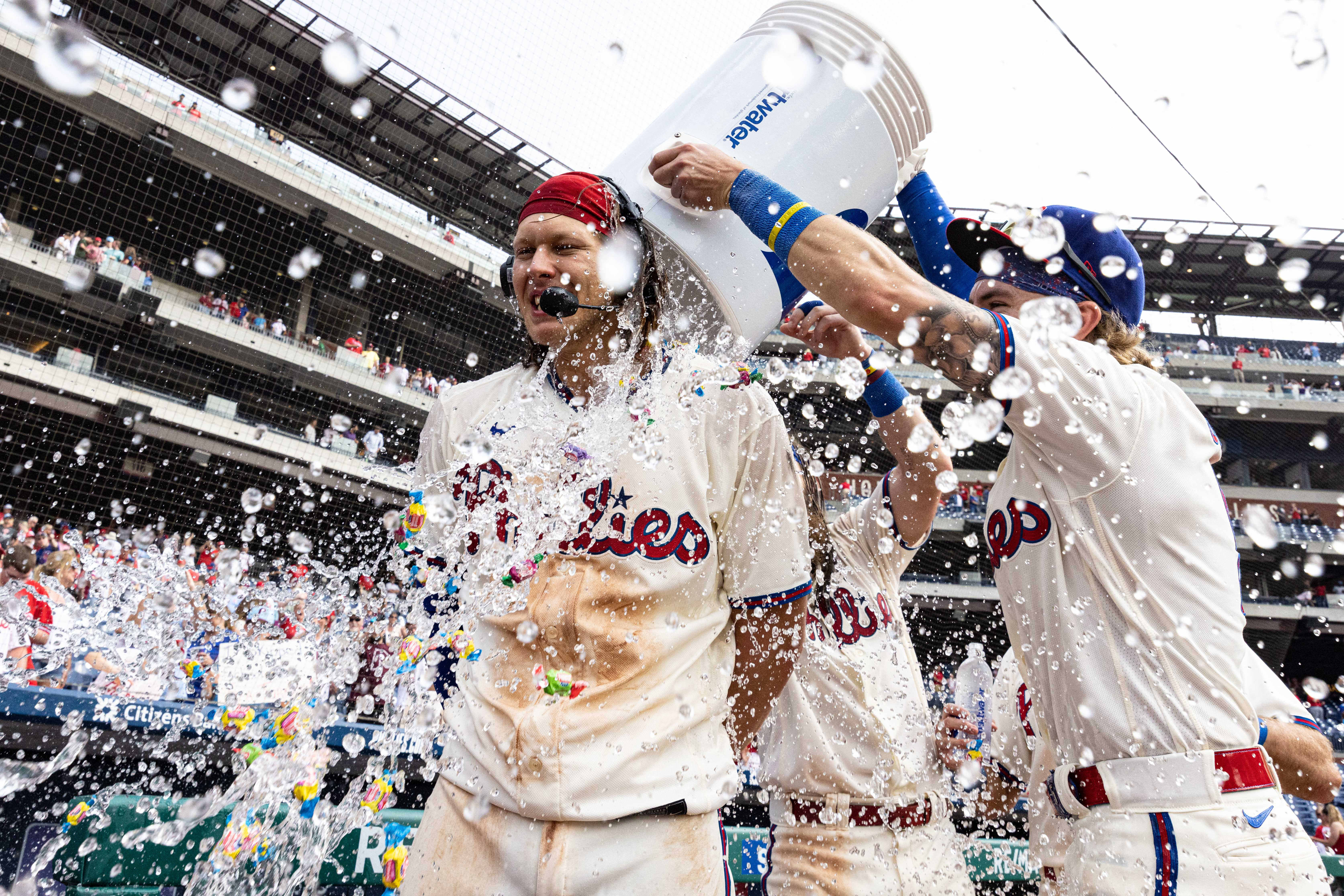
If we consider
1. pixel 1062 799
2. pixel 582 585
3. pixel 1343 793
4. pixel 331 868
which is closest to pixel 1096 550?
pixel 1062 799

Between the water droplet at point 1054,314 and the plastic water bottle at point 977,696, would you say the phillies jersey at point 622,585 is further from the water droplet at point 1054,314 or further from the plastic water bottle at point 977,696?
the plastic water bottle at point 977,696

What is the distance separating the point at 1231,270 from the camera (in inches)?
919

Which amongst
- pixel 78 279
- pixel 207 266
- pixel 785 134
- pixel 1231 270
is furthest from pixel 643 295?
pixel 1231 270

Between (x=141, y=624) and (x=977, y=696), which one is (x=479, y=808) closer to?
(x=977, y=696)

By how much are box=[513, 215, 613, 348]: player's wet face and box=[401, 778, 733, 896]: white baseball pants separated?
913 millimetres

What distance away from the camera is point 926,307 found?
1.44 metres

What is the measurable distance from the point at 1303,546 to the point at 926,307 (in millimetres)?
25346

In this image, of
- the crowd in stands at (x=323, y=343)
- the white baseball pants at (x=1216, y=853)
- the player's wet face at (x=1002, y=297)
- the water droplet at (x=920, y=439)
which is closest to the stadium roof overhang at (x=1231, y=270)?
the crowd in stands at (x=323, y=343)

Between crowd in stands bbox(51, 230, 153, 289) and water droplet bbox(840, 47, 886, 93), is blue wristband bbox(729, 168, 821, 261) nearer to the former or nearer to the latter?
water droplet bbox(840, 47, 886, 93)

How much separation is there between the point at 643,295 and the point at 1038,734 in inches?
52.1

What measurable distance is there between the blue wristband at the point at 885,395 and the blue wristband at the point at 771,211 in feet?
2.82

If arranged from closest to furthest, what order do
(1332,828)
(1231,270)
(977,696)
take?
1. (977,696)
2. (1332,828)
3. (1231,270)

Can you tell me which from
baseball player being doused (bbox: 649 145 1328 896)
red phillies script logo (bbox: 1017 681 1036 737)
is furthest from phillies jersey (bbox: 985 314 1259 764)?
red phillies script logo (bbox: 1017 681 1036 737)

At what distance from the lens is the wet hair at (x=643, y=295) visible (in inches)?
75.6
